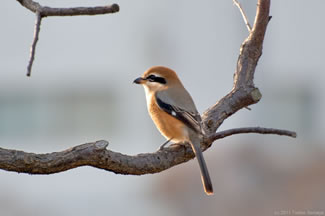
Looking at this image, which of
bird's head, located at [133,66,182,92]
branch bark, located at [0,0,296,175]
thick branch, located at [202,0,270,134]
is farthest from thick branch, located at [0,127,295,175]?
bird's head, located at [133,66,182,92]

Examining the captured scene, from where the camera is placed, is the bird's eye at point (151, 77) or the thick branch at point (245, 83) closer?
the thick branch at point (245, 83)

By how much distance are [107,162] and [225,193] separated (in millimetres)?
6569

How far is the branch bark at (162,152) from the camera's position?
3.94 metres

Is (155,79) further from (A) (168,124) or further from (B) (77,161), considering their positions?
(B) (77,161)

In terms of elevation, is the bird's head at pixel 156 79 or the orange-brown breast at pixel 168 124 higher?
the bird's head at pixel 156 79

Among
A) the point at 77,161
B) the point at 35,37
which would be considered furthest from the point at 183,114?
the point at 35,37

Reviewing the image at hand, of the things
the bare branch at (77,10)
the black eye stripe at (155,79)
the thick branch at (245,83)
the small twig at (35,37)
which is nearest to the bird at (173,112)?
the black eye stripe at (155,79)

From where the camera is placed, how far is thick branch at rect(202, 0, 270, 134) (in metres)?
5.46

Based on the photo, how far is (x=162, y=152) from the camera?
16.1 ft

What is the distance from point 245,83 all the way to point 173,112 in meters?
0.79

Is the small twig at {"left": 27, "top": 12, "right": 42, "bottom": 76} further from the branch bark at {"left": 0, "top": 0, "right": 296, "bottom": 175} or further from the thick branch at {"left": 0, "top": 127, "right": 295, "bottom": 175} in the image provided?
the thick branch at {"left": 0, "top": 127, "right": 295, "bottom": 175}

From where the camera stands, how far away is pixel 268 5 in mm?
5473

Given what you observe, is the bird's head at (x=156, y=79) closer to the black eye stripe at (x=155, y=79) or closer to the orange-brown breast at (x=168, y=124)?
the black eye stripe at (x=155, y=79)

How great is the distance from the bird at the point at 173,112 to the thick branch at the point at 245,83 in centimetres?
14
